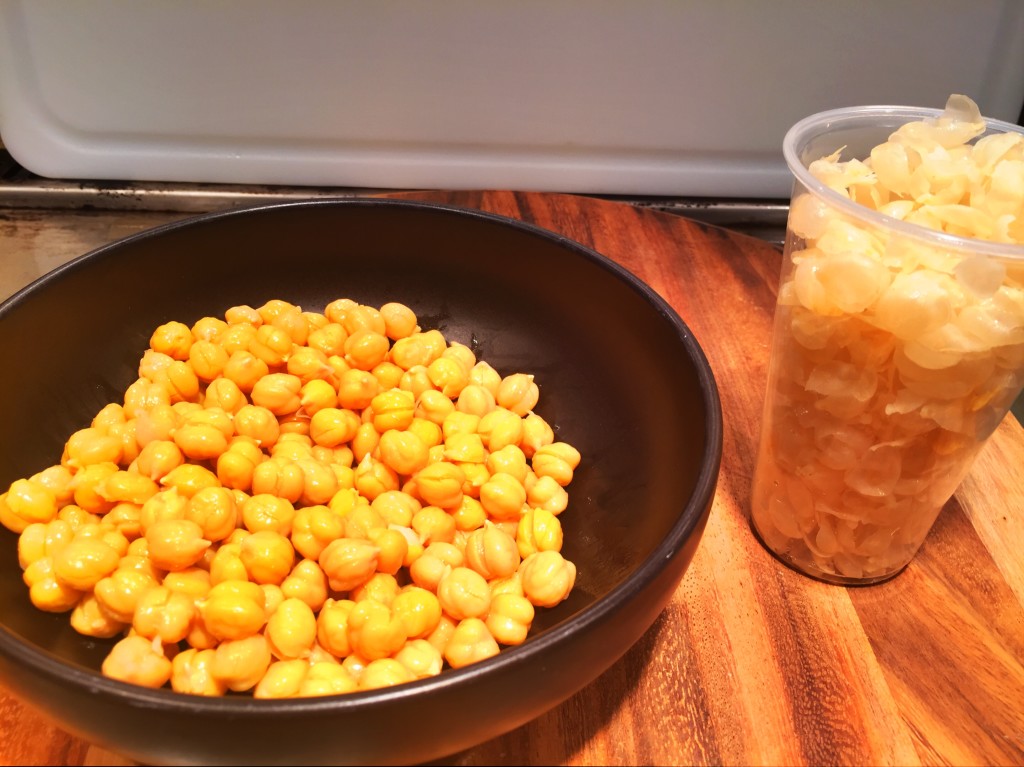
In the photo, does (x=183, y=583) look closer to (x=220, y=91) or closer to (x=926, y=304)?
(x=926, y=304)

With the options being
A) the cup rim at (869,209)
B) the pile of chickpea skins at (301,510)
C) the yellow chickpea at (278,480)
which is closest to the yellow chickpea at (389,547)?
the pile of chickpea skins at (301,510)

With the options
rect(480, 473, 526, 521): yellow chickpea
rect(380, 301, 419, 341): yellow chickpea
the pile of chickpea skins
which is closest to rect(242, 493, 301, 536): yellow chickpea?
the pile of chickpea skins

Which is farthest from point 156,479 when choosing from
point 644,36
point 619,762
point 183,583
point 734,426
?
point 644,36

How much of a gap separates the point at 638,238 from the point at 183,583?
3.08 ft

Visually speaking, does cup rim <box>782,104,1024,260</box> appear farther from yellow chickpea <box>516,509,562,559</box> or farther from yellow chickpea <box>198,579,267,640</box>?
yellow chickpea <box>198,579,267,640</box>

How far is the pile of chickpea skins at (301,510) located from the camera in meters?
0.69

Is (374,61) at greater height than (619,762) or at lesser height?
greater

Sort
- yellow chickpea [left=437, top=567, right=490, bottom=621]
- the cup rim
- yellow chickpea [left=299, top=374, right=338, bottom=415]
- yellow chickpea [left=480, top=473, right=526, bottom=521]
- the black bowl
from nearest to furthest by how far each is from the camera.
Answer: the black bowl → the cup rim → yellow chickpea [left=437, top=567, right=490, bottom=621] → yellow chickpea [left=480, top=473, right=526, bottom=521] → yellow chickpea [left=299, top=374, right=338, bottom=415]

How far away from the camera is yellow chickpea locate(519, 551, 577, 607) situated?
2.45ft

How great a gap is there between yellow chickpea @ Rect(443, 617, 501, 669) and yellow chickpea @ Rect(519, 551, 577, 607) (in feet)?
0.20

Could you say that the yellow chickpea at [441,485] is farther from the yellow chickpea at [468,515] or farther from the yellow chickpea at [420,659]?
the yellow chickpea at [420,659]

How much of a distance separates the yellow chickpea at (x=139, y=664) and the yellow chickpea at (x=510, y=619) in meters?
0.28

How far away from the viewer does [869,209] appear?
27.2 inches

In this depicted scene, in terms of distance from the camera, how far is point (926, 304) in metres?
0.63
